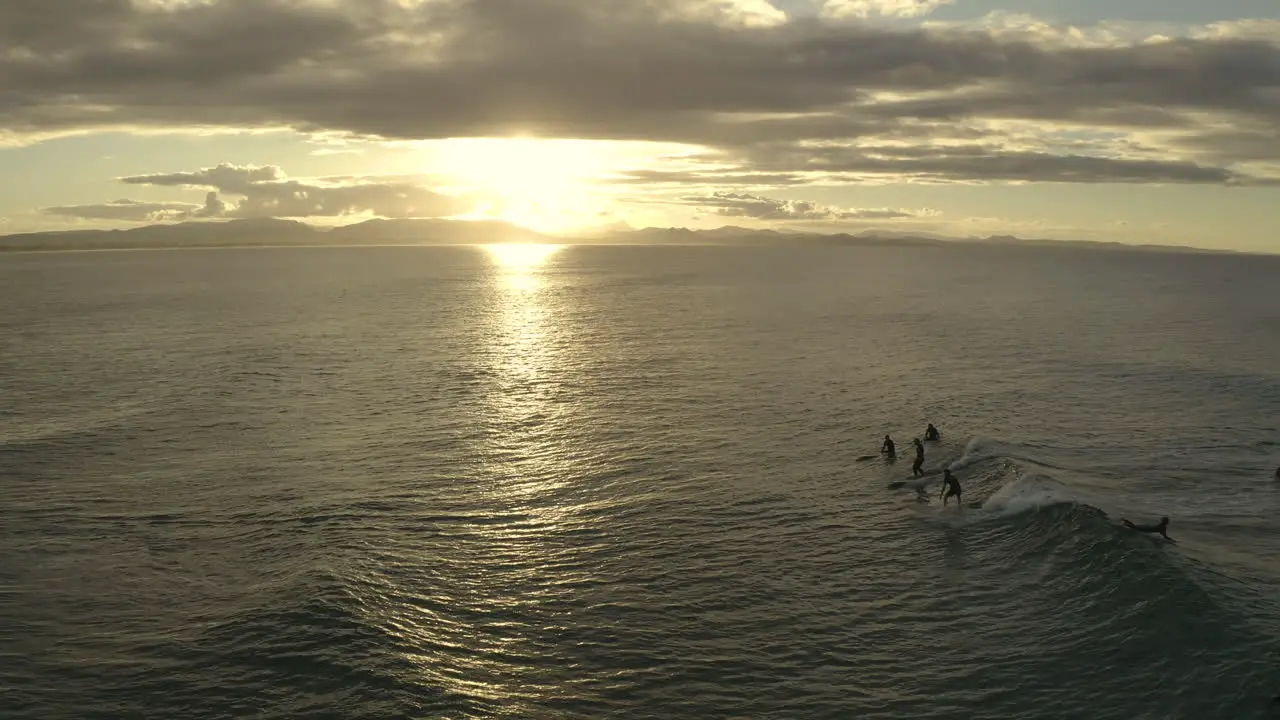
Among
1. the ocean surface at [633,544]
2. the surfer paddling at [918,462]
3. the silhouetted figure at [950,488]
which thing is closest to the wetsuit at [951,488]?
the silhouetted figure at [950,488]

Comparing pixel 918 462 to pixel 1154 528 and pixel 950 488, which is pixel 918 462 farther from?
pixel 1154 528

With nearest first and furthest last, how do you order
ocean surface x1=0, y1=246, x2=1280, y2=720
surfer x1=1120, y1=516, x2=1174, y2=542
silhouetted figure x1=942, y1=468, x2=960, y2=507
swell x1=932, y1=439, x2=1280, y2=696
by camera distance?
ocean surface x1=0, y1=246, x2=1280, y2=720
swell x1=932, y1=439, x2=1280, y2=696
surfer x1=1120, y1=516, x2=1174, y2=542
silhouetted figure x1=942, y1=468, x2=960, y2=507

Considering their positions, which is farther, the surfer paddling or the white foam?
the surfer paddling

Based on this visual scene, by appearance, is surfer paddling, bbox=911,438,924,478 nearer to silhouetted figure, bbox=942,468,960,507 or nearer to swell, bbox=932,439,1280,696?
silhouetted figure, bbox=942,468,960,507

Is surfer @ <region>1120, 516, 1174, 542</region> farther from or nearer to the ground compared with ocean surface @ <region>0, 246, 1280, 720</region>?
farther from the ground

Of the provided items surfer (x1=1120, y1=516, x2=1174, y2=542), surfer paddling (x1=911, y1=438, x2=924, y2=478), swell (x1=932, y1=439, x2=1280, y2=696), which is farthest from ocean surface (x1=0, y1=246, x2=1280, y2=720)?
surfer paddling (x1=911, y1=438, x2=924, y2=478)

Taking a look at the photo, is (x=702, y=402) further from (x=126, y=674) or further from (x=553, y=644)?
(x=126, y=674)

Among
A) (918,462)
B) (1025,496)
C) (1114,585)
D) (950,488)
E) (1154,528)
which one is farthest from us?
(918,462)

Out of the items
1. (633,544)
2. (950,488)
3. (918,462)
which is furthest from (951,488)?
(633,544)
